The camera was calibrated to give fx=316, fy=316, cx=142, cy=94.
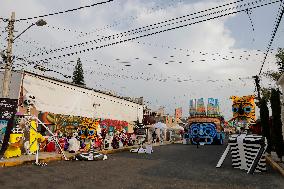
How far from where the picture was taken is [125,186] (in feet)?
27.1

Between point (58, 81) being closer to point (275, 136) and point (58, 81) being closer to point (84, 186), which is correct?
point (275, 136)

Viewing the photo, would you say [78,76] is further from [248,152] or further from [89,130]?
[248,152]

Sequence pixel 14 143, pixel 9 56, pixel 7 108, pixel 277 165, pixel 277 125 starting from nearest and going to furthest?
pixel 277 165 → pixel 7 108 → pixel 14 143 → pixel 277 125 → pixel 9 56

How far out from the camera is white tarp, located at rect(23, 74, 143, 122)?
25859 millimetres

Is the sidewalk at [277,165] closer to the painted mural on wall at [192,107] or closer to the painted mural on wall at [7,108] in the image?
the painted mural on wall at [7,108]

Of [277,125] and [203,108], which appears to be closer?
[277,125]

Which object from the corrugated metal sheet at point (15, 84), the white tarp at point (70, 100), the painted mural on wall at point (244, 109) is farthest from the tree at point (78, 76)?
the painted mural on wall at point (244, 109)

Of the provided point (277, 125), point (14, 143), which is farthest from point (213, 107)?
point (14, 143)

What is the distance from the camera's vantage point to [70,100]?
30.9 metres

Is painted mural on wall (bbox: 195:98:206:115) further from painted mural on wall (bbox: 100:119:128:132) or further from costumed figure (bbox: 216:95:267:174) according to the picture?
Result: costumed figure (bbox: 216:95:267:174)

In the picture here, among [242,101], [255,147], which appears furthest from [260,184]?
[242,101]

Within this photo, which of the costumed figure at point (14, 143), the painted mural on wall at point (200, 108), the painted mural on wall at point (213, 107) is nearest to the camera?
the costumed figure at point (14, 143)

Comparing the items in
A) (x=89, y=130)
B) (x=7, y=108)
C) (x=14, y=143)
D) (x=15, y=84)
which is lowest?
(x=14, y=143)

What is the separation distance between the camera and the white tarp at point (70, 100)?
2586 centimetres
